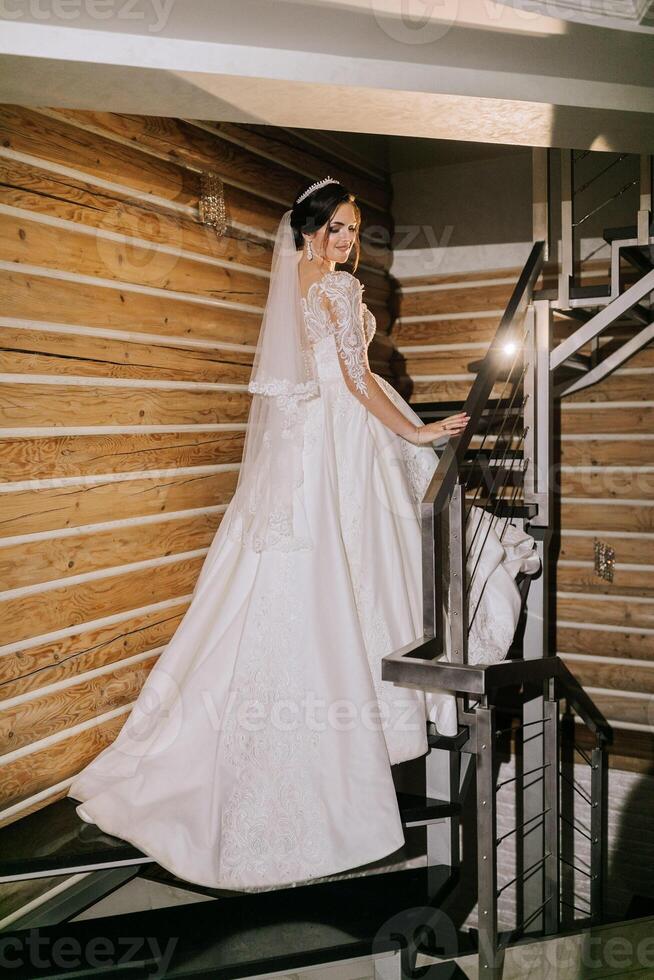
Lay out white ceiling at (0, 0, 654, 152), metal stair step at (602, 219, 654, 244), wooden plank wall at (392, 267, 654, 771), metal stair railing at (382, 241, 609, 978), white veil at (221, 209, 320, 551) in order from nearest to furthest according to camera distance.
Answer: white ceiling at (0, 0, 654, 152) < metal stair railing at (382, 241, 609, 978) < white veil at (221, 209, 320, 551) < metal stair step at (602, 219, 654, 244) < wooden plank wall at (392, 267, 654, 771)

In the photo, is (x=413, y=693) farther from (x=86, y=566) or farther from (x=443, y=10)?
(x=443, y=10)

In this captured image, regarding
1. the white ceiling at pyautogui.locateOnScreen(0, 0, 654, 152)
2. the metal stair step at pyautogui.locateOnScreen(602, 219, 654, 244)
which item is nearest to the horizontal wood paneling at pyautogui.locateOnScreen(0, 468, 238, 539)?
the white ceiling at pyautogui.locateOnScreen(0, 0, 654, 152)

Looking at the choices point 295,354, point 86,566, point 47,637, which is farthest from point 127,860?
point 295,354

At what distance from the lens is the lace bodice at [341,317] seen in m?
2.94

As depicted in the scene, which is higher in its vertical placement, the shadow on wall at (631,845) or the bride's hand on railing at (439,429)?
the bride's hand on railing at (439,429)

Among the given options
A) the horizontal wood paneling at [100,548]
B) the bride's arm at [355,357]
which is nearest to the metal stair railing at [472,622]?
the bride's arm at [355,357]

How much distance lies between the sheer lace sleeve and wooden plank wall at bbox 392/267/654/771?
235 centimetres

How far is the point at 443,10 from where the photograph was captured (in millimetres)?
2230

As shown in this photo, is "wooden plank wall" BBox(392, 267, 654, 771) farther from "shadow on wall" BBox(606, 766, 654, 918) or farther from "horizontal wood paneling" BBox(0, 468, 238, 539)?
"horizontal wood paneling" BBox(0, 468, 238, 539)

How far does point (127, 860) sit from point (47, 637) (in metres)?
0.81

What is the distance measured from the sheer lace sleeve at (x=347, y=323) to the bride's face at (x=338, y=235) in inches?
7.9

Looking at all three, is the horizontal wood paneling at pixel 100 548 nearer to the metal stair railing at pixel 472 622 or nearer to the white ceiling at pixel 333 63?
the metal stair railing at pixel 472 622

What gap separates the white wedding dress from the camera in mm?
2383

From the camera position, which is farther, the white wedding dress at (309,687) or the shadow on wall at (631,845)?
the shadow on wall at (631,845)
